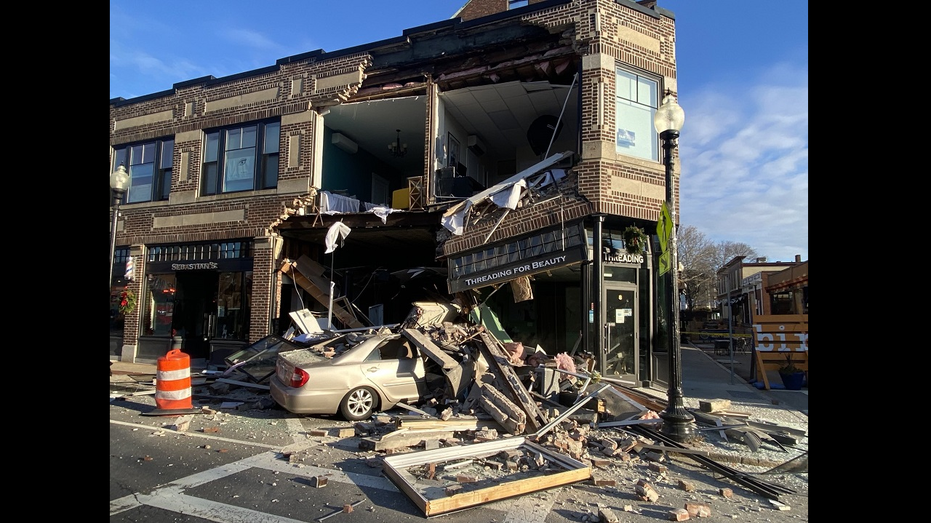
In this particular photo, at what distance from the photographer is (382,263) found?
63.9ft

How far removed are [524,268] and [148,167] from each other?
14.1 metres

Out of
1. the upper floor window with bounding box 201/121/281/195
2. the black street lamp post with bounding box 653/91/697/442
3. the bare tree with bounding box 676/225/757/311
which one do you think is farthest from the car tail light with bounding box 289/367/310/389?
the bare tree with bounding box 676/225/757/311

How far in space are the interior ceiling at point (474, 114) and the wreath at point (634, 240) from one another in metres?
4.20

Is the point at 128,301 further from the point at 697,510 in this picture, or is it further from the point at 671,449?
the point at 697,510

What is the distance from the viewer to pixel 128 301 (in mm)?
16750

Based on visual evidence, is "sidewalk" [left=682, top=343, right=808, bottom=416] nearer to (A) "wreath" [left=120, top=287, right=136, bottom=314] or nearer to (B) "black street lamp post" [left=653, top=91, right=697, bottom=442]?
(B) "black street lamp post" [left=653, top=91, right=697, bottom=442]

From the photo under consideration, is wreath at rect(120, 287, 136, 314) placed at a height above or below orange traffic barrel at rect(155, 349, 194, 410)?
above

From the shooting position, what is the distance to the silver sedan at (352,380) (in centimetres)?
790

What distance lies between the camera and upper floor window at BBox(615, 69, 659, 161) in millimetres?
12391

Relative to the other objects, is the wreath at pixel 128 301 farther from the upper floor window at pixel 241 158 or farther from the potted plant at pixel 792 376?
the potted plant at pixel 792 376

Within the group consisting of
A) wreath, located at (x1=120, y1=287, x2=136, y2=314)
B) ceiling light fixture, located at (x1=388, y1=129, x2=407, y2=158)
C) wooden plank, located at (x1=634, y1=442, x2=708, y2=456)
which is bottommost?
wooden plank, located at (x1=634, y1=442, x2=708, y2=456)

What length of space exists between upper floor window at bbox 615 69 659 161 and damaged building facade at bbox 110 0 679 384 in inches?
1.7
